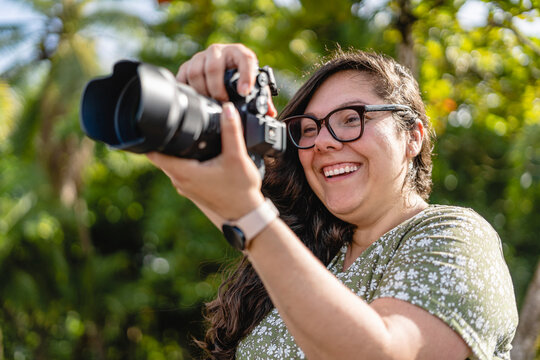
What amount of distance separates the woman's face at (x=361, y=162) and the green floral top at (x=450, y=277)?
0.15 meters

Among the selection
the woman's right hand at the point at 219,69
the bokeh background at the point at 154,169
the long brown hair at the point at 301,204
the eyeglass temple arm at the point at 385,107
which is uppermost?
the woman's right hand at the point at 219,69

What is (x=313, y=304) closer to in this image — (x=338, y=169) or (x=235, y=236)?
(x=235, y=236)

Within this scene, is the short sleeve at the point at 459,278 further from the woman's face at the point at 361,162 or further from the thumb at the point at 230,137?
the thumb at the point at 230,137

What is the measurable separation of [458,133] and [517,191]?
1.69 metres

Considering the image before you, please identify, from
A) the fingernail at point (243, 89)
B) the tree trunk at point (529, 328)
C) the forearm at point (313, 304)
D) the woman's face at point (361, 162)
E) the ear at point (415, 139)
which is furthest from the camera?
the tree trunk at point (529, 328)


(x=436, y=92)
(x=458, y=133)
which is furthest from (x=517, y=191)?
(x=458, y=133)

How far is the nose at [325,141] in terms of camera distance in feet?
5.45

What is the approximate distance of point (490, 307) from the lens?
4.14 ft

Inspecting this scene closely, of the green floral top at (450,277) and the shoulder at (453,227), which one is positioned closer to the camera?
the green floral top at (450,277)

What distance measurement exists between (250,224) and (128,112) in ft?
1.41

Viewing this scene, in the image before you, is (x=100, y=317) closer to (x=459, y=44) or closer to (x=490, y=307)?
(x=459, y=44)

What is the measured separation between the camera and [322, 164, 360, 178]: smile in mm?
1657

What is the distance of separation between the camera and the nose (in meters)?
0.27

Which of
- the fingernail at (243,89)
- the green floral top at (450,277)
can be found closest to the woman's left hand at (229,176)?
the fingernail at (243,89)
